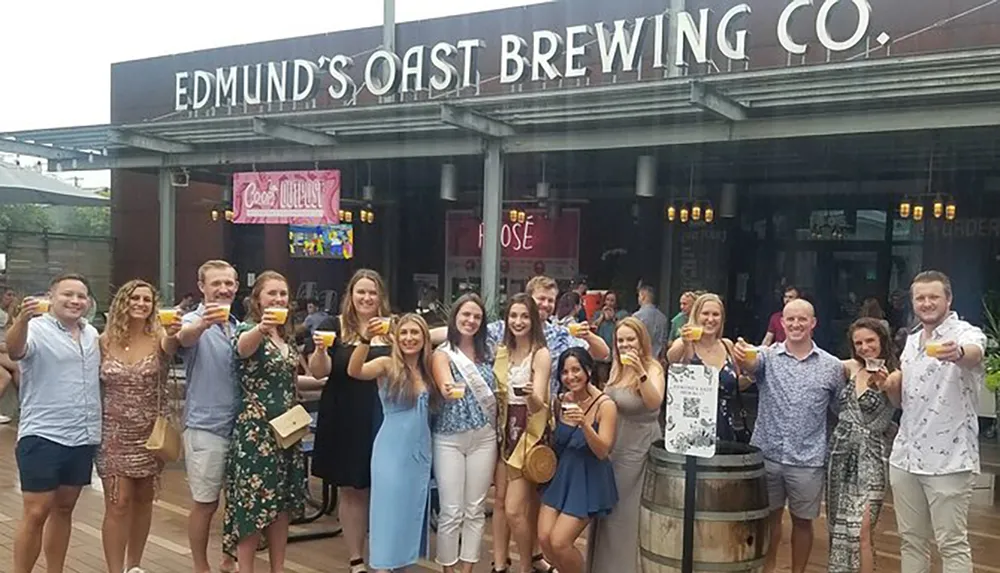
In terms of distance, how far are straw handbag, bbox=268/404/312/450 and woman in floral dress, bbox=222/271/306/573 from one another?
0.13 ft

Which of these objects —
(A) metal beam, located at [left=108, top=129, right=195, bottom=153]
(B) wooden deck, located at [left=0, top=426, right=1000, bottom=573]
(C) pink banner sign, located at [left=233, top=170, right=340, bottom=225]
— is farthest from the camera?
(A) metal beam, located at [left=108, top=129, right=195, bottom=153]

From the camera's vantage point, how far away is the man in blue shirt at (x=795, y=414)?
3.96 m

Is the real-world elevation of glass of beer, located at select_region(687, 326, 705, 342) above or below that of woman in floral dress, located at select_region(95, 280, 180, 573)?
above

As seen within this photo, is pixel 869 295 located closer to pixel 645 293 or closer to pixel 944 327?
pixel 645 293

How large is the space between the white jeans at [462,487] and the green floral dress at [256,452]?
0.72 meters

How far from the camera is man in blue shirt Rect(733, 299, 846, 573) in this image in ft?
13.0

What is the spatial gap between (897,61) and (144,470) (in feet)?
18.6

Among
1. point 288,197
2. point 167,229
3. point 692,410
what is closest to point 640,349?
point 692,410

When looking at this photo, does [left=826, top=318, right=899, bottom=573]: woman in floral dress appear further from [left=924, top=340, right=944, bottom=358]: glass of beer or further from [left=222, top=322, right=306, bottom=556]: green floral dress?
[left=222, top=322, right=306, bottom=556]: green floral dress

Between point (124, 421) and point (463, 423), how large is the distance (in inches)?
59.8

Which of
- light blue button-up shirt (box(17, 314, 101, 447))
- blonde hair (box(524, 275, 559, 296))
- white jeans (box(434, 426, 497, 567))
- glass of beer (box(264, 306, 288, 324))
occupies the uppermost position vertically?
blonde hair (box(524, 275, 559, 296))

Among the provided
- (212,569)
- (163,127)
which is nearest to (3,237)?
(163,127)

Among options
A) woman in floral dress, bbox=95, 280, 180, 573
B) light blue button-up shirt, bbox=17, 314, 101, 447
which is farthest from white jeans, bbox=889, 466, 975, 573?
light blue button-up shirt, bbox=17, 314, 101, 447

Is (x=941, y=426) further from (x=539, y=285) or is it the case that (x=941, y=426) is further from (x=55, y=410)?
(x=55, y=410)
